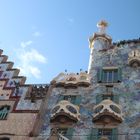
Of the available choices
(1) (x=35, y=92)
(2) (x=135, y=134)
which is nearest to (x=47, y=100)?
(1) (x=35, y=92)

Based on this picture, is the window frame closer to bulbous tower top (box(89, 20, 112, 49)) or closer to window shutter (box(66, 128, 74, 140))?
bulbous tower top (box(89, 20, 112, 49))

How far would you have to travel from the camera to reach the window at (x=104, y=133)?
23.3 metres

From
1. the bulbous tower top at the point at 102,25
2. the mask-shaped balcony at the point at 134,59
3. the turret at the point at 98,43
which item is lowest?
the mask-shaped balcony at the point at 134,59

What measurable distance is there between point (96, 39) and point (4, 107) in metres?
10.2

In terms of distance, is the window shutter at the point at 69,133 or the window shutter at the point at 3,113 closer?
the window shutter at the point at 69,133

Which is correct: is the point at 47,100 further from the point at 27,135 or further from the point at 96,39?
the point at 96,39

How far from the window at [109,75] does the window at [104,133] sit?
504 centimetres

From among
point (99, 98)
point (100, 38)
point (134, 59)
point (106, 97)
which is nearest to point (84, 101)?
point (99, 98)

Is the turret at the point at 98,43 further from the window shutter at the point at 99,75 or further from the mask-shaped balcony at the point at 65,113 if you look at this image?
the mask-shaped balcony at the point at 65,113

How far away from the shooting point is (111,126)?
2400 centimetres

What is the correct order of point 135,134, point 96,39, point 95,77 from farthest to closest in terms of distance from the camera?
1. point 96,39
2. point 95,77
3. point 135,134

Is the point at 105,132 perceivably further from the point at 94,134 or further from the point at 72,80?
the point at 72,80

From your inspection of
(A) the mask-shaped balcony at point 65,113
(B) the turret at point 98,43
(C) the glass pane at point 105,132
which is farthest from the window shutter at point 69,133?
(B) the turret at point 98,43

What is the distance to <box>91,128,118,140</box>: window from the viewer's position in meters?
23.3
